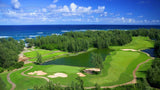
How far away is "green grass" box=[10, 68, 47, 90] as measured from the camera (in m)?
26.4

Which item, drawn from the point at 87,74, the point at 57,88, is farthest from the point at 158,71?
the point at 57,88

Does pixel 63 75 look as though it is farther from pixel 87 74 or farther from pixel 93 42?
pixel 93 42

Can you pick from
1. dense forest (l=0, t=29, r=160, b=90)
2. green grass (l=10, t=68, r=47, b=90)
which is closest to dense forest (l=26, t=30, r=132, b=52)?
dense forest (l=0, t=29, r=160, b=90)

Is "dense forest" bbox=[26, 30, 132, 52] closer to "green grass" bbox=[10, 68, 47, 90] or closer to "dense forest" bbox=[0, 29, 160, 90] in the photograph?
"dense forest" bbox=[0, 29, 160, 90]

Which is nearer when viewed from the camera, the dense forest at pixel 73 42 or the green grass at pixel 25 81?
the green grass at pixel 25 81

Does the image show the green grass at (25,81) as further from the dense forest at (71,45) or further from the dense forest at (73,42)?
the dense forest at (73,42)

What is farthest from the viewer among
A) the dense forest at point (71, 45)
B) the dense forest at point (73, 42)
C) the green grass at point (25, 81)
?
the dense forest at point (73, 42)

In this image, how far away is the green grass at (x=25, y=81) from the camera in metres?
26.4

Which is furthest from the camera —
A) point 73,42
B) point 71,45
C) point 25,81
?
point 73,42

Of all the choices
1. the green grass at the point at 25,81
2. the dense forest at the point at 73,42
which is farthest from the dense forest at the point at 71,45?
the green grass at the point at 25,81

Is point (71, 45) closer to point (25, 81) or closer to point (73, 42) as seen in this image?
point (73, 42)

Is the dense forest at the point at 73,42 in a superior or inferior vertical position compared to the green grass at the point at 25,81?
superior

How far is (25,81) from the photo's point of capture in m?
28.7

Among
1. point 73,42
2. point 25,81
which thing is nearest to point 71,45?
point 73,42
